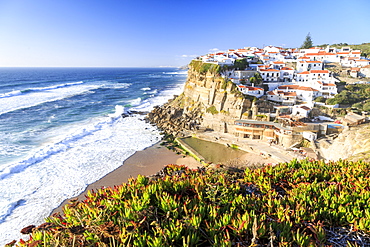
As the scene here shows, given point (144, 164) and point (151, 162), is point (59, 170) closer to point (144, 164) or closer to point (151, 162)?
point (144, 164)

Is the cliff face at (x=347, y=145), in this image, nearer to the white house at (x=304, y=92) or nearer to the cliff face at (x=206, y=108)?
the white house at (x=304, y=92)

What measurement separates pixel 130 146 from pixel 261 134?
1916 cm

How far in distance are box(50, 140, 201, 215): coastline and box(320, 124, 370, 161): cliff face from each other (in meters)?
14.5

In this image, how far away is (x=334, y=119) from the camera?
31438 mm

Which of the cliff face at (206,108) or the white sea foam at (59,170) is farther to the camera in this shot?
the cliff face at (206,108)

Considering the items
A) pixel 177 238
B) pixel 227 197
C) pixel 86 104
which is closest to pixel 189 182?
pixel 227 197

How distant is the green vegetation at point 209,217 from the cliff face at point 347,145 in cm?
1386

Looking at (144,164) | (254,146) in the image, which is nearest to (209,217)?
(144,164)

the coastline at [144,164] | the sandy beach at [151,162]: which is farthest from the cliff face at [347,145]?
the coastline at [144,164]

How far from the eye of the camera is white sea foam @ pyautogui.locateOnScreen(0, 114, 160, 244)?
1655 centimetres

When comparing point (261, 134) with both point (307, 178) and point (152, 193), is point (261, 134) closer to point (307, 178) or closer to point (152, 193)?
point (307, 178)

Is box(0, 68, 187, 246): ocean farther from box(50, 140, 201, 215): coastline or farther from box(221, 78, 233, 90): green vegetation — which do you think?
box(221, 78, 233, 90): green vegetation

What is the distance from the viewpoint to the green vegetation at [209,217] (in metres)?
5.30

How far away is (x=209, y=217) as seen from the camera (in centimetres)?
611
